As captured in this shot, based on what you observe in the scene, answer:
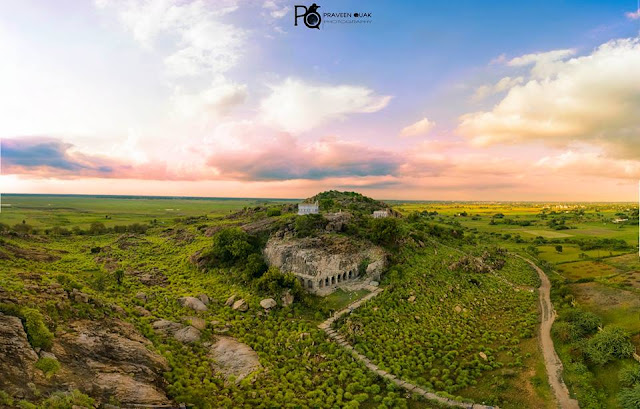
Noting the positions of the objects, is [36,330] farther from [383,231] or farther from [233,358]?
[383,231]

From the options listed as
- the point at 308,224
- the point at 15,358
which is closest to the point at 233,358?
the point at 15,358

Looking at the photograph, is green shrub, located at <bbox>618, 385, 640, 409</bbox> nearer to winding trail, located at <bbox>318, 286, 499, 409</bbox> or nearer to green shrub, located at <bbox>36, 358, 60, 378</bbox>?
winding trail, located at <bbox>318, 286, 499, 409</bbox>

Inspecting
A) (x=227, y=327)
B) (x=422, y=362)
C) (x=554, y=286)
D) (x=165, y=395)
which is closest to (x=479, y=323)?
(x=422, y=362)

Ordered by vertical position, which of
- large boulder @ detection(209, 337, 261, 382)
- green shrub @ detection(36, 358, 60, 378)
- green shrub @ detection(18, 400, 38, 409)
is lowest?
large boulder @ detection(209, 337, 261, 382)

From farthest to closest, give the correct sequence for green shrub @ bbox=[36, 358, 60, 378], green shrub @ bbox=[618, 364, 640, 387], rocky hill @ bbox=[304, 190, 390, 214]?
1. rocky hill @ bbox=[304, 190, 390, 214]
2. green shrub @ bbox=[618, 364, 640, 387]
3. green shrub @ bbox=[36, 358, 60, 378]

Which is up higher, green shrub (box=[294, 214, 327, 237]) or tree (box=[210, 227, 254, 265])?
green shrub (box=[294, 214, 327, 237])

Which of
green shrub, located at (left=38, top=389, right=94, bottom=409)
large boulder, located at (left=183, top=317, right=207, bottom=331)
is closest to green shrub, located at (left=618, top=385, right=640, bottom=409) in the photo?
large boulder, located at (left=183, top=317, right=207, bottom=331)

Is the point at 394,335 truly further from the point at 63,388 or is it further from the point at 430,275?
the point at 63,388
